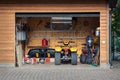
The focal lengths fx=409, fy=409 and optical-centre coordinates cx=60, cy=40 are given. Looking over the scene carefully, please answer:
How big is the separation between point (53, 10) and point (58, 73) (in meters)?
3.12

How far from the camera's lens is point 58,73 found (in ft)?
50.6

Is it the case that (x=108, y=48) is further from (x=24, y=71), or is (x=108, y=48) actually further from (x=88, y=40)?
(x=24, y=71)

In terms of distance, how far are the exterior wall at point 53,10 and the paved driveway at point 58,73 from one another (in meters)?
0.77

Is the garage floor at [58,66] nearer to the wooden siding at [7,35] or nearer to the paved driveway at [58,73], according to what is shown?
the paved driveway at [58,73]

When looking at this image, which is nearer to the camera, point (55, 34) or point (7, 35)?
point (7, 35)

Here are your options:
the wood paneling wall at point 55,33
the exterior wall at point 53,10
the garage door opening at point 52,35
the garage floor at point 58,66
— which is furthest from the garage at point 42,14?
the wood paneling wall at point 55,33

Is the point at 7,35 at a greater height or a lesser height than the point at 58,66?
greater

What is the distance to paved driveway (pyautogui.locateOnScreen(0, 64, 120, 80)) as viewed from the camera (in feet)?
47.0

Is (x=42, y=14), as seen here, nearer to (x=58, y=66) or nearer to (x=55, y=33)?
(x=58, y=66)

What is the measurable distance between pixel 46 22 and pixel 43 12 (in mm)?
2567

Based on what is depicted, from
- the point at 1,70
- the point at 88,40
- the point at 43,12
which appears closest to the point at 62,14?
the point at 43,12

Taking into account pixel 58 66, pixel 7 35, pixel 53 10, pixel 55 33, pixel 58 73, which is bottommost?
pixel 58 73

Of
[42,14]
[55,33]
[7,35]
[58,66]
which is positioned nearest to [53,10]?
[42,14]

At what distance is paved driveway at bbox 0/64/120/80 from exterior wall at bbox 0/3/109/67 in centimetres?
77
